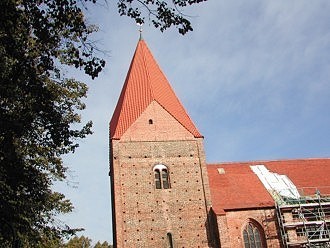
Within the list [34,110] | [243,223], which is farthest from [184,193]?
[34,110]

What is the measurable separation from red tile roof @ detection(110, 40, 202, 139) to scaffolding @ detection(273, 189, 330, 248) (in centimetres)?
597

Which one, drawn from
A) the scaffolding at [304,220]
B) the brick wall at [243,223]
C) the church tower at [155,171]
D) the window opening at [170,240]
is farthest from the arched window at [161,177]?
the scaffolding at [304,220]

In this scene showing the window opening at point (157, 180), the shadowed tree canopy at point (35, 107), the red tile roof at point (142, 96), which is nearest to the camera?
the shadowed tree canopy at point (35, 107)

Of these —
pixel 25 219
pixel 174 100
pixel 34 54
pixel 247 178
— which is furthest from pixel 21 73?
pixel 247 178

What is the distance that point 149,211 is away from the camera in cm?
2164

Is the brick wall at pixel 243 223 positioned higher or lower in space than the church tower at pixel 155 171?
lower

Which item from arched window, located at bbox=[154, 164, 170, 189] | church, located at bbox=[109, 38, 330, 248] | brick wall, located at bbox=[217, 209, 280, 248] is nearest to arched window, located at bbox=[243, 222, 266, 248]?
church, located at bbox=[109, 38, 330, 248]

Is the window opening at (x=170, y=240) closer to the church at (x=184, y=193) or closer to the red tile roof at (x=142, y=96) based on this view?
the church at (x=184, y=193)

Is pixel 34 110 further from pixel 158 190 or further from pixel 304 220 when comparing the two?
pixel 304 220

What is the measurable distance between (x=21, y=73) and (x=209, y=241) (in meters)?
14.1

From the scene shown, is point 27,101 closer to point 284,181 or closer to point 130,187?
point 130,187

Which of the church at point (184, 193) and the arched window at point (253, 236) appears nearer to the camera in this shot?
the church at point (184, 193)

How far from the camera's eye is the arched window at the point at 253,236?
875 inches

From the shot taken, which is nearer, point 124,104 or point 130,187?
point 130,187
